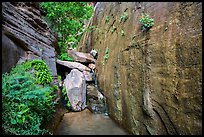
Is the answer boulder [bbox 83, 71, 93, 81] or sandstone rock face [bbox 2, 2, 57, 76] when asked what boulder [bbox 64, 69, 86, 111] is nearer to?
boulder [bbox 83, 71, 93, 81]

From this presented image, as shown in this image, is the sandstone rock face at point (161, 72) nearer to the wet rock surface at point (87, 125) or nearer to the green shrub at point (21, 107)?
the wet rock surface at point (87, 125)

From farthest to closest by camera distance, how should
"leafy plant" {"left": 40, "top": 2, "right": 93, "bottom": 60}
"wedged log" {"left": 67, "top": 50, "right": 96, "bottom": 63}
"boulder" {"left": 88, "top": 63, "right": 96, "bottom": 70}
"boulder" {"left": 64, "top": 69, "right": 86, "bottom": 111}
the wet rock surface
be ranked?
"wedged log" {"left": 67, "top": 50, "right": 96, "bottom": 63}, "boulder" {"left": 88, "top": 63, "right": 96, "bottom": 70}, "leafy plant" {"left": 40, "top": 2, "right": 93, "bottom": 60}, "boulder" {"left": 64, "top": 69, "right": 86, "bottom": 111}, the wet rock surface

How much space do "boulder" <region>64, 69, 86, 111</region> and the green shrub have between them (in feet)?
12.0

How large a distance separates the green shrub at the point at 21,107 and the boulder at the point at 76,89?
3.67 m

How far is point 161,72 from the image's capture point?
12.6 ft

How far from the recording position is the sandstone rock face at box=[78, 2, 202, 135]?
10.0ft

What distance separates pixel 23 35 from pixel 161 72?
4587 millimetres

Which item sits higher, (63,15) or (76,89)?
(63,15)

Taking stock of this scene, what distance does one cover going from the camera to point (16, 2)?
5668mm

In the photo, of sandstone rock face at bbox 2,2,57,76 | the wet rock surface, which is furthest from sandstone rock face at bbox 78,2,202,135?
sandstone rock face at bbox 2,2,57,76

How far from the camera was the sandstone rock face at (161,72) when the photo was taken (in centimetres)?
306

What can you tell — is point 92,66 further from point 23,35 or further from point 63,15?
point 23,35

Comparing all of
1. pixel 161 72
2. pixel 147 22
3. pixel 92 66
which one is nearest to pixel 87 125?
pixel 161 72

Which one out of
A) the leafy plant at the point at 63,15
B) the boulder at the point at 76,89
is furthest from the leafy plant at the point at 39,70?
the leafy plant at the point at 63,15
